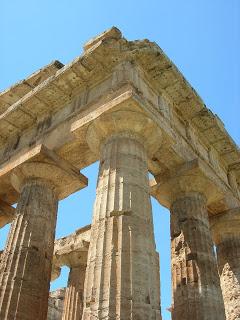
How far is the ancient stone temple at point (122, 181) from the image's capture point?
888 cm

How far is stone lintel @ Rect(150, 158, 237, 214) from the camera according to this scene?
1348 cm

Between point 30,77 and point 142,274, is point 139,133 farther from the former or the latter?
point 30,77

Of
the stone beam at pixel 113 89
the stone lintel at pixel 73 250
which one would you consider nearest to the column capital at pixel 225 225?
the stone beam at pixel 113 89

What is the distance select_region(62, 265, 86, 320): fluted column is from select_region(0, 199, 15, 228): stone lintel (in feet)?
Result: 16.6

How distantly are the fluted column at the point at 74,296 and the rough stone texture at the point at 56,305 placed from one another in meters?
6.83

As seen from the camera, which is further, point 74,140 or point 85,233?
point 85,233

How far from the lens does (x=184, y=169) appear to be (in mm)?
13500

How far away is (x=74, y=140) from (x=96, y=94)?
6.04ft

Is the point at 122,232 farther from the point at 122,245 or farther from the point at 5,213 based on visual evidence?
the point at 5,213

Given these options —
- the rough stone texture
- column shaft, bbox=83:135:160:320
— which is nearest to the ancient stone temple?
column shaft, bbox=83:135:160:320

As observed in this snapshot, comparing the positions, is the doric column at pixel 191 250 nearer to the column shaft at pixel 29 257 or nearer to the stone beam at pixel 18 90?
the column shaft at pixel 29 257

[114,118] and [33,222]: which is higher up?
[114,118]

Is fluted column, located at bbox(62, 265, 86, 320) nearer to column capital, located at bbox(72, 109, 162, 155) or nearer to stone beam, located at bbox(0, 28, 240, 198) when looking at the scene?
stone beam, located at bbox(0, 28, 240, 198)

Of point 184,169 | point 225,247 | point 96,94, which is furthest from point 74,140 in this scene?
point 225,247
